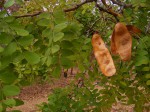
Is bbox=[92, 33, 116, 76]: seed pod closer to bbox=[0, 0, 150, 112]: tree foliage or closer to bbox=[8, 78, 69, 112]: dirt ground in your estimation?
bbox=[0, 0, 150, 112]: tree foliage

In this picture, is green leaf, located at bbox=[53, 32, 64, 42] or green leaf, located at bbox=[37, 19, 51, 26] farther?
green leaf, located at bbox=[37, 19, 51, 26]

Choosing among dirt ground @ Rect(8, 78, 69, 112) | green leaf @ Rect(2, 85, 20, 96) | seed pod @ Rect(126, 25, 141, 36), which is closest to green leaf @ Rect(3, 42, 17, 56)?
green leaf @ Rect(2, 85, 20, 96)

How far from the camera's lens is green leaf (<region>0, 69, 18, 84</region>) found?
110cm

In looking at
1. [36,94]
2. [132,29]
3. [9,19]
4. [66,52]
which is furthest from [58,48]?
[36,94]

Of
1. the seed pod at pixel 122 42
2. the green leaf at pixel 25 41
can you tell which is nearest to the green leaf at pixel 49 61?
the green leaf at pixel 25 41

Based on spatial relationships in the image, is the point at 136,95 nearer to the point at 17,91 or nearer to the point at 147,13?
the point at 147,13

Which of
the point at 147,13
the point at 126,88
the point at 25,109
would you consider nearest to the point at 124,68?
the point at 126,88

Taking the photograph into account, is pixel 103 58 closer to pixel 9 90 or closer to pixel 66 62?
pixel 66 62

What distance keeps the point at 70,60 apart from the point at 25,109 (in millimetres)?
5485

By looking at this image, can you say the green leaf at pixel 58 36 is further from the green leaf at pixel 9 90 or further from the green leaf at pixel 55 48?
the green leaf at pixel 9 90

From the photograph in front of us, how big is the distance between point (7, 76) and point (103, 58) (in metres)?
0.34

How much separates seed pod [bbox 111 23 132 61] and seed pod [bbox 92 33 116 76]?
39mm

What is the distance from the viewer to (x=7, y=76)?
1.11m

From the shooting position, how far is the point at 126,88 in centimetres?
195
